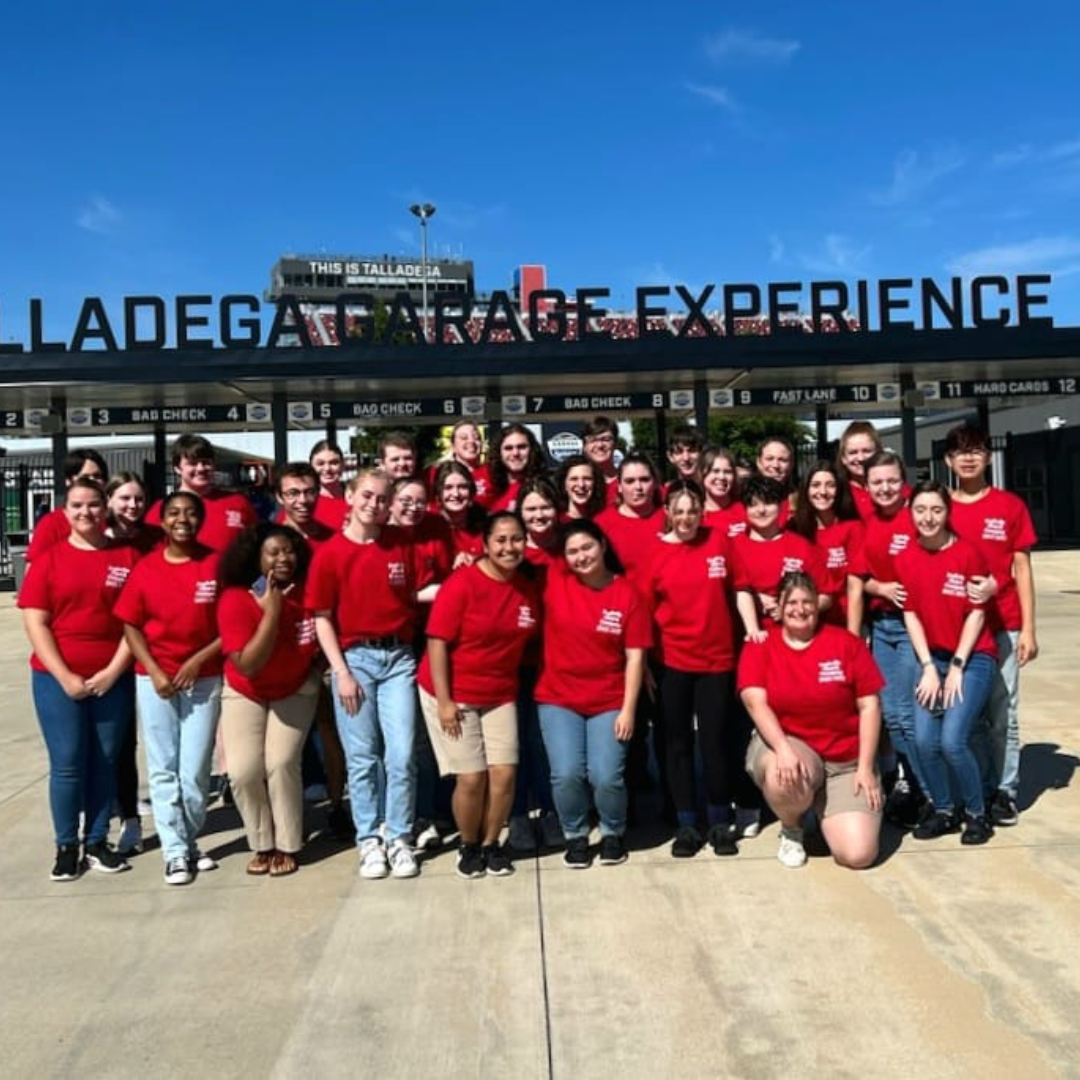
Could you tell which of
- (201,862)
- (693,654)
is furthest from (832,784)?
(201,862)

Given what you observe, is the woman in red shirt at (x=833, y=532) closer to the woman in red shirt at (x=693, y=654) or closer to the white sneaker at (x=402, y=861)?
the woman in red shirt at (x=693, y=654)

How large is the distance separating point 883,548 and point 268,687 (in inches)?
117

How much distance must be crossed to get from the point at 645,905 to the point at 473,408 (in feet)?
54.2

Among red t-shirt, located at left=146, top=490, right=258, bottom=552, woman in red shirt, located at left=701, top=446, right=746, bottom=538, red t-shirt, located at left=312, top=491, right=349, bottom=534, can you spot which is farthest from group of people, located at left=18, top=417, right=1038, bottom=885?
red t-shirt, located at left=312, top=491, right=349, bottom=534

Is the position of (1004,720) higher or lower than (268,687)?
lower

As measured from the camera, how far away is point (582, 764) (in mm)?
4750

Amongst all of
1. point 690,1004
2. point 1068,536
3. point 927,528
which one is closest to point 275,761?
point 690,1004

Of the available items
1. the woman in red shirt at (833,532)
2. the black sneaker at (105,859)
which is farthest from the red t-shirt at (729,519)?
the black sneaker at (105,859)

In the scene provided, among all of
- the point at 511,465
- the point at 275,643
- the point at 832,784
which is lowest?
the point at 832,784

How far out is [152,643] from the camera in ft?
15.4

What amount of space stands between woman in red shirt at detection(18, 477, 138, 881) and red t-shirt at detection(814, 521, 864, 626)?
334 centimetres

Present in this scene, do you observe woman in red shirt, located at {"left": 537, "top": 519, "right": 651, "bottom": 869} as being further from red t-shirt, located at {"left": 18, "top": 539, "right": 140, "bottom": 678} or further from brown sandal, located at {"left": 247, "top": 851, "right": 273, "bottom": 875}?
red t-shirt, located at {"left": 18, "top": 539, "right": 140, "bottom": 678}

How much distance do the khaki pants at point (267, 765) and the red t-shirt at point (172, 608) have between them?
11.5 inches

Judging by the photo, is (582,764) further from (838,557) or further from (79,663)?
(79,663)
